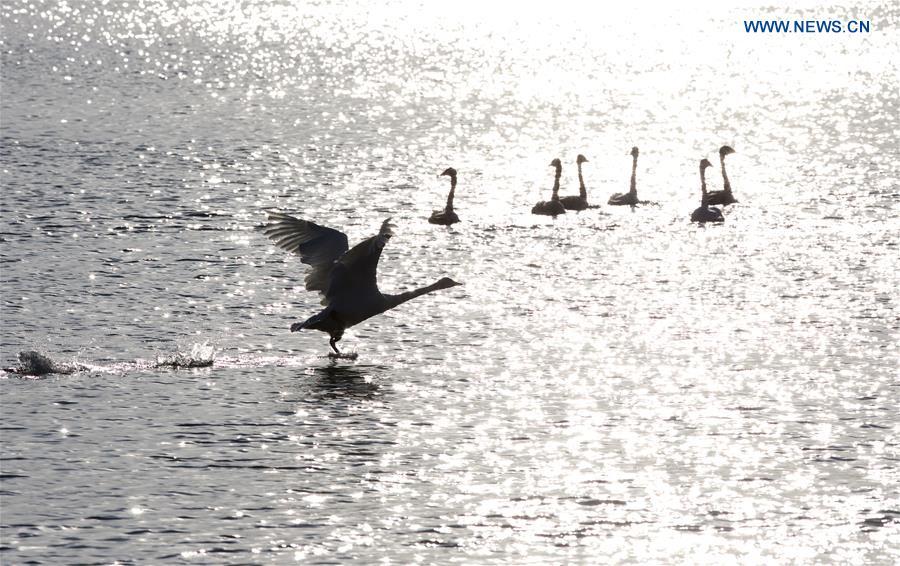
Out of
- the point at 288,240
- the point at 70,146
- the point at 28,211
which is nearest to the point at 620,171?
the point at 70,146

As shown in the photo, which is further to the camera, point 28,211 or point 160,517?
point 28,211

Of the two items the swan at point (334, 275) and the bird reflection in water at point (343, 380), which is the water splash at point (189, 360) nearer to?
the swan at point (334, 275)

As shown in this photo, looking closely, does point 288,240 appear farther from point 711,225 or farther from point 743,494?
point 711,225

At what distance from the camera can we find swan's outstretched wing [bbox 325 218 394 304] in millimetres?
27188

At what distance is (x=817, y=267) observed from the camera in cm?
3775

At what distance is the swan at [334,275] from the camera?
27469 mm

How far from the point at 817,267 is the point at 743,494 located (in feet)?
57.4

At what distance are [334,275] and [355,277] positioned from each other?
1.15 feet

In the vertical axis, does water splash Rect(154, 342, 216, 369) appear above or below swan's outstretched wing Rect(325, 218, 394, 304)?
below

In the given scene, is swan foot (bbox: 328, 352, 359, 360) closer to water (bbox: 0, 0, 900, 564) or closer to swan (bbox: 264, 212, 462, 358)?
water (bbox: 0, 0, 900, 564)

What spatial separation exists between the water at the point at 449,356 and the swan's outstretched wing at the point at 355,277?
126cm

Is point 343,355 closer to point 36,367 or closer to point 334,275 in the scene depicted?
point 334,275

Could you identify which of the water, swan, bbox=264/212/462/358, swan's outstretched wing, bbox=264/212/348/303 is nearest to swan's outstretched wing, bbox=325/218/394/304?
swan, bbox=264/212/462/358

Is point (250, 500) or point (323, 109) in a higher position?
point (323, 109)
